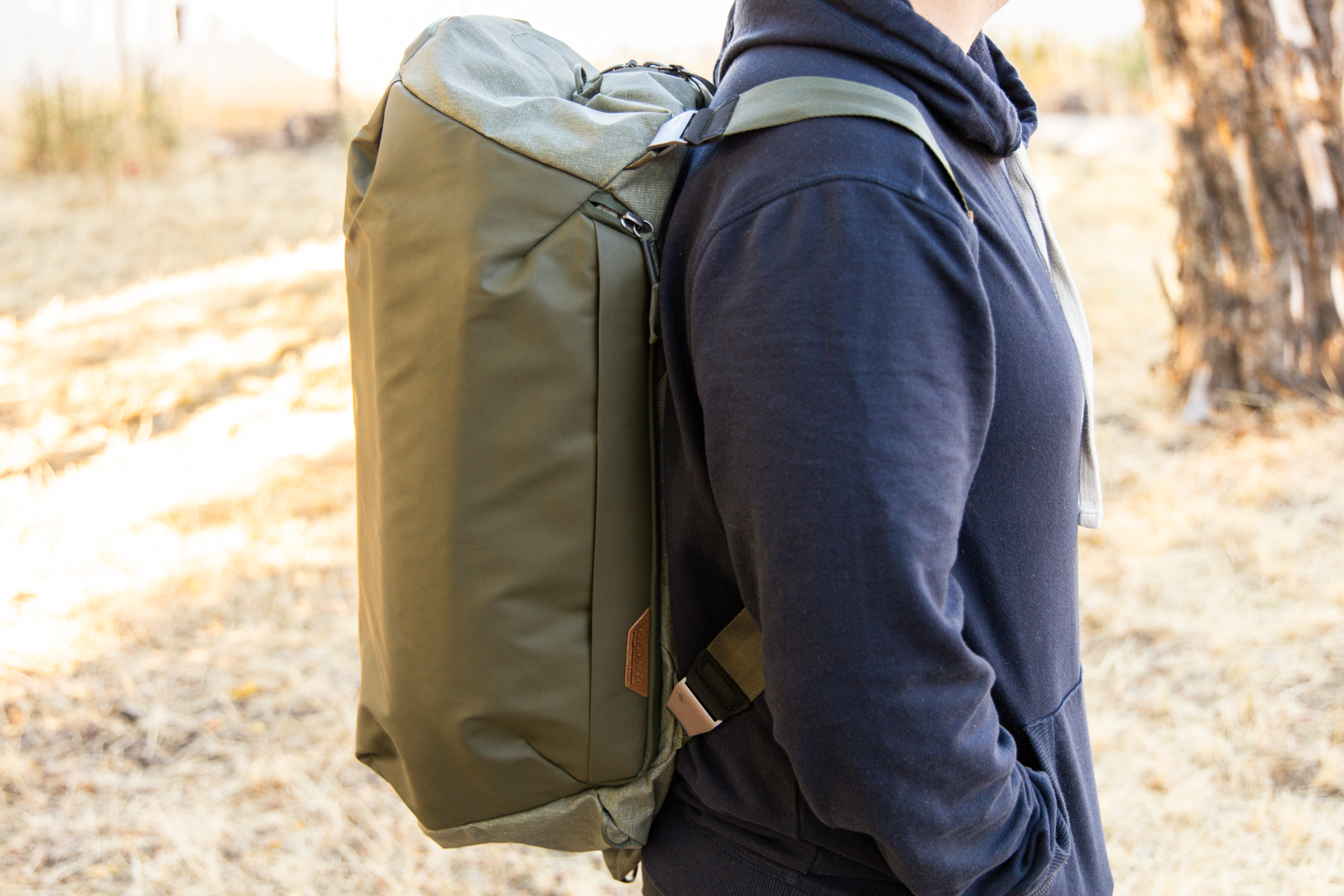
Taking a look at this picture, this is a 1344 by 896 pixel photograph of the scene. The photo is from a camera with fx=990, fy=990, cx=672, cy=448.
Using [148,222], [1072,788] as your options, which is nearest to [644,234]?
[1072,788]

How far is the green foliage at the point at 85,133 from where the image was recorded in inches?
272

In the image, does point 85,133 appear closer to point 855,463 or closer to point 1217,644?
point 1217,644

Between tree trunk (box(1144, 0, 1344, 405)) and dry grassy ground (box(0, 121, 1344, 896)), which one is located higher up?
tree trunk (box(1144, 0, 1344, 405))

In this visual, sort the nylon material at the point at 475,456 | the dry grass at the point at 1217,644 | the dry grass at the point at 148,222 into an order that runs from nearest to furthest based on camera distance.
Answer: the nylon material at the point at 475,456, the dry grass at the point at 1217,644, the dry grass at the point at 148,222

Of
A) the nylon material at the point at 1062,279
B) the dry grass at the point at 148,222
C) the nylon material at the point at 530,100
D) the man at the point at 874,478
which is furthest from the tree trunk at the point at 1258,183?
the dry grass at the point at 148,222

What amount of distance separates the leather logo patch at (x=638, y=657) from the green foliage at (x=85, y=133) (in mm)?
7361

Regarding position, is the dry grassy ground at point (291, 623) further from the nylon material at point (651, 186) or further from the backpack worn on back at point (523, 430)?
the nylon material at point (651, 186)

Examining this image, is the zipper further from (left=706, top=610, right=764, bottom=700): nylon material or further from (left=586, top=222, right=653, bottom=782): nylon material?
(left=706, top=610, right=764, bottom=700): nylon material

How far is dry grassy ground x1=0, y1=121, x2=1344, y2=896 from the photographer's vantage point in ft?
7.44

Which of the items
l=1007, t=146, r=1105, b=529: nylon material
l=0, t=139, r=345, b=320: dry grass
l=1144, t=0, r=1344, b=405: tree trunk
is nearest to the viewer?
l=1007, t=146, r=1105, b=529: nylon material

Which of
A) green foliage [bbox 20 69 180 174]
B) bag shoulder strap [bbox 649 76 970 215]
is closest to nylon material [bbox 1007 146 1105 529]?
bag shoulder strap [bbox 649 76 970 215]

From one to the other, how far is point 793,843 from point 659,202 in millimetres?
583

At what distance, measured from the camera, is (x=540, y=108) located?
0.85 meters

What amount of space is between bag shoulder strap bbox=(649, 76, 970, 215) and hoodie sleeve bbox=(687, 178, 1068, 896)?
7cm
